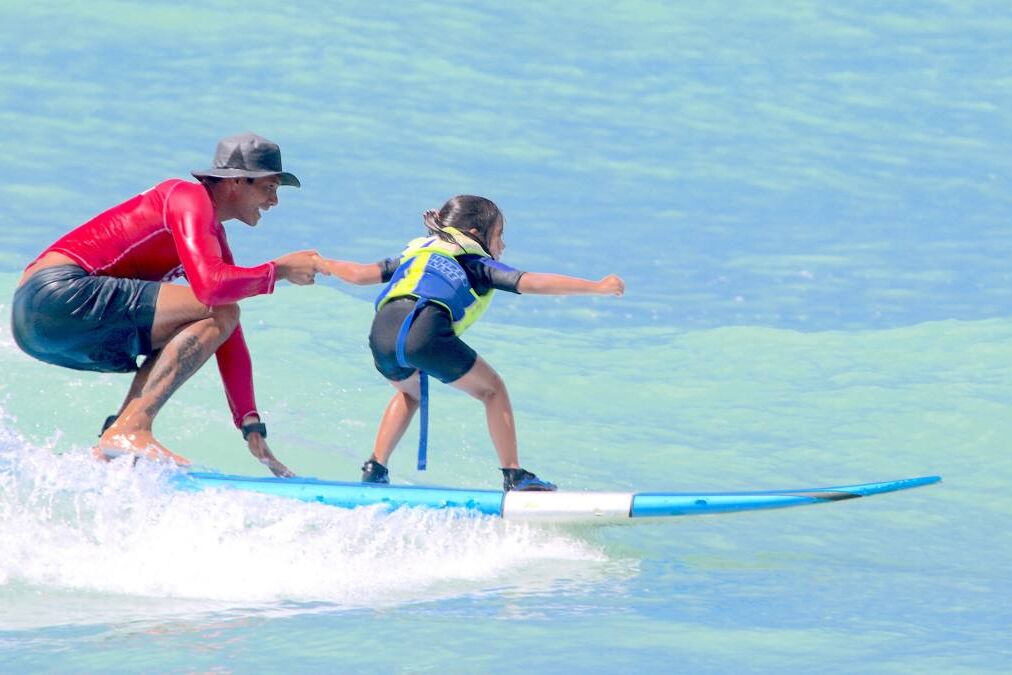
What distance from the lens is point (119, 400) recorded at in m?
9.17

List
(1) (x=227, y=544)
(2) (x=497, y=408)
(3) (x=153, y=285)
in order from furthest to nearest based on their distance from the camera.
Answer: (2) (x=497, y=408), (3) (x=153, y=285), (1) (x=227, y=544)

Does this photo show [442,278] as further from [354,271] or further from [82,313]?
[82,313]

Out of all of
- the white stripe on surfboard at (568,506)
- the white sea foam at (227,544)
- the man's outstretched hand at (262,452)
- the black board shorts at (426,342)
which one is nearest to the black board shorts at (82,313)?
the white sea foam at (227,544)

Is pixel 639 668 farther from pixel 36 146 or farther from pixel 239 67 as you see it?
pixel 239 67

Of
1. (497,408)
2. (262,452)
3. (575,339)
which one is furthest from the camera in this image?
(575,339)

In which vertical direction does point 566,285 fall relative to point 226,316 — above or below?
above

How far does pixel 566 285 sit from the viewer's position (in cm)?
646

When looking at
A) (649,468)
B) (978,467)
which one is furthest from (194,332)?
(978,467)

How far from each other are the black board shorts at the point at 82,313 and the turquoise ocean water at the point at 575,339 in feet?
1.35

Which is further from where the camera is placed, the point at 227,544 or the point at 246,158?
the point at 246,158

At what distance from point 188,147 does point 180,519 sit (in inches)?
486

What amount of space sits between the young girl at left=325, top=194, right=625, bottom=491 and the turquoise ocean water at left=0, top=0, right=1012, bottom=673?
22.4 inches

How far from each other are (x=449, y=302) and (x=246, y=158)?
3.14 feet

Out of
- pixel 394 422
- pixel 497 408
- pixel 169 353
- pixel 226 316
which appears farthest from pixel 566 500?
pixel 169 353
